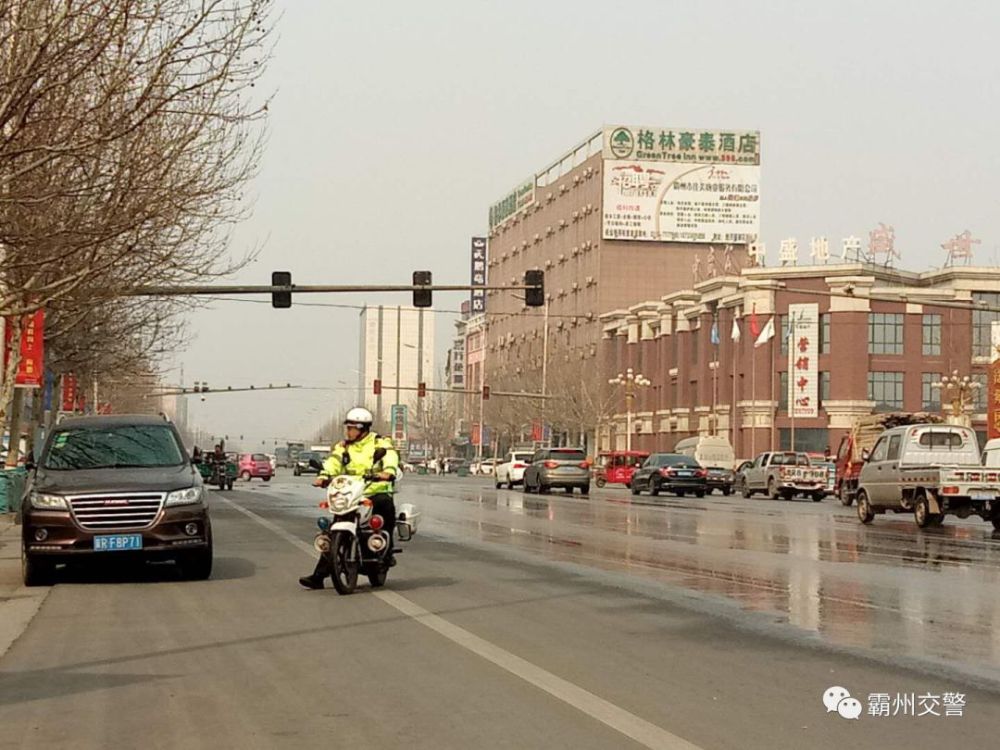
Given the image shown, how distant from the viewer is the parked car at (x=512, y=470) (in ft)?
203

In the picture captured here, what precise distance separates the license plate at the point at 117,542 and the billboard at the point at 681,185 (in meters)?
98.6

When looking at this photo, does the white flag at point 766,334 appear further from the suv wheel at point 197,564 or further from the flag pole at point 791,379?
the suv wheel at point 197,564

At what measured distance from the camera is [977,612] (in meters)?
13.5

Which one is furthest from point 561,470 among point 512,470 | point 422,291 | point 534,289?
point 422,291

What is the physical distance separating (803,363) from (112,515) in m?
72.2

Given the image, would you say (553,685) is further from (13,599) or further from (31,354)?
(31,354)

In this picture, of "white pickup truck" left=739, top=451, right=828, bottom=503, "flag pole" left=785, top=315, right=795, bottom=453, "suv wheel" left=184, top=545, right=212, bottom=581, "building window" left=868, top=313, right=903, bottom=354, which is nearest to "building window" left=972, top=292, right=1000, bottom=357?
"building window" left=868, top=313, right=903, bottom=354

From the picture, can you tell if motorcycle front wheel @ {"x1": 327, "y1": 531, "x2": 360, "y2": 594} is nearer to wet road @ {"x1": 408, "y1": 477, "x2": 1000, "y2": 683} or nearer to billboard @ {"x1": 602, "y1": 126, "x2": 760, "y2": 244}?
wet road @ {"x1": 408, "y1": 477, "x2": 1000, "y2": 683}

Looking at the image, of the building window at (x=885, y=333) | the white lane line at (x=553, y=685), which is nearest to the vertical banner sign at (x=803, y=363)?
the building window at (x=885, y=333)

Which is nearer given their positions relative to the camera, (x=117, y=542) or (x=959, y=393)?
(x=117, y=542)

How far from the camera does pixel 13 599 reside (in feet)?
48.9

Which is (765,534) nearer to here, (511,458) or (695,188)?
(511,458)

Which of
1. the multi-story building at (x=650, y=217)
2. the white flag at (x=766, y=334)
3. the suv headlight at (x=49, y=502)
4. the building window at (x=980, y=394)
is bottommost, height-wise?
the suv headlight at (x=49, y=502)

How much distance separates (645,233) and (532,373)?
13874 millimetres
